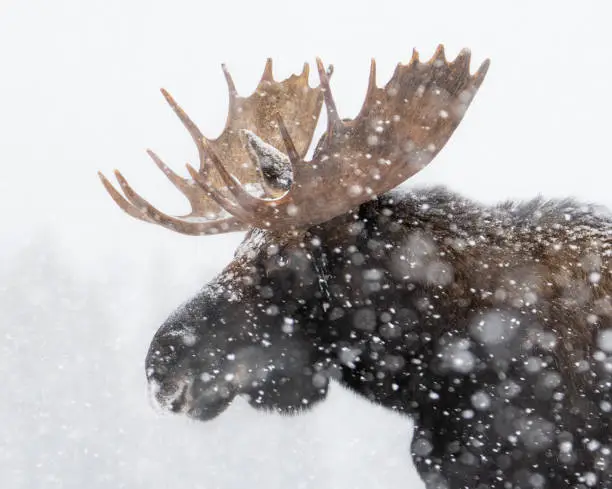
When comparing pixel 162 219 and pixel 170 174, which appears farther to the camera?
pixel 170 174

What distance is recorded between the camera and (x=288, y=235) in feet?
11.4

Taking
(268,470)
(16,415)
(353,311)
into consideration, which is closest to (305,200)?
(353,311)

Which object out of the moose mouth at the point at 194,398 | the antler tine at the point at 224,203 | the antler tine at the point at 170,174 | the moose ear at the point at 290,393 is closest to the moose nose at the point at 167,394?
the moose mouth at the point at 194,398

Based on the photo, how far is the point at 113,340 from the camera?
1056 inches

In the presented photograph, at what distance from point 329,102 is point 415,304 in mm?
1047

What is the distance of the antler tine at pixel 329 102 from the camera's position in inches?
119

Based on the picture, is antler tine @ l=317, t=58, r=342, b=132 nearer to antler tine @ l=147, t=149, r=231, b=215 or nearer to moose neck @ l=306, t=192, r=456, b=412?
moose neck @ l=306, t=192, r=456, b=412

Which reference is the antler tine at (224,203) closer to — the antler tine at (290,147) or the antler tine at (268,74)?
the antler tine at (290,147)

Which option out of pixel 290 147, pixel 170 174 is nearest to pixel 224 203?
pixel 290 147

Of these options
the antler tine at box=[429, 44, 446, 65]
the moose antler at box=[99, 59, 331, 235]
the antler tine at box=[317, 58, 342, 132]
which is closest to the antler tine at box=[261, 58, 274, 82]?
the moose antler at box=[99, 59, 331, 235]

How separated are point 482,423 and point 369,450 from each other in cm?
2340

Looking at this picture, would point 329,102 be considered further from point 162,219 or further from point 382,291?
point 162,219

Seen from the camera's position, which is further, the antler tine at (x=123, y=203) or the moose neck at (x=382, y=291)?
the antler tine at (x=123, y=203)

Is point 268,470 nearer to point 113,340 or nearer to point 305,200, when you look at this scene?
point 113,340
